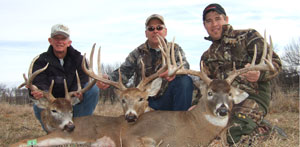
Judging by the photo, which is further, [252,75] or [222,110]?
[252,75]

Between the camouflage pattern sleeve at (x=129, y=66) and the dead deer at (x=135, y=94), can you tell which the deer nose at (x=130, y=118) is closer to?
the dead deer at (x=135, y=94)

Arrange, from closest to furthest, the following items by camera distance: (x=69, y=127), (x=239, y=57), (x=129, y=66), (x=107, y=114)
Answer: (x=69, y=127)
(x=239, y=57)
(x=129, y=66)
(x=107, y=114)

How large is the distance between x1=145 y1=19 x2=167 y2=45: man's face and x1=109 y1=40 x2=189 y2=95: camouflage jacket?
0.19 m

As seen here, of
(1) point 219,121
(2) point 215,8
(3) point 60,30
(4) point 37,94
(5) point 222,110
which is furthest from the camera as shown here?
(3) point 60,30

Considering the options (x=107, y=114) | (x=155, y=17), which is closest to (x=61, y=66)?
(x=155, y=17)

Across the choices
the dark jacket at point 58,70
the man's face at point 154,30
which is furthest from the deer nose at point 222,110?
the dark jacket at point 58,70

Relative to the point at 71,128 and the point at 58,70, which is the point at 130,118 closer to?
the point at 71,128

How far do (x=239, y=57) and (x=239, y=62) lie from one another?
3.3 inches

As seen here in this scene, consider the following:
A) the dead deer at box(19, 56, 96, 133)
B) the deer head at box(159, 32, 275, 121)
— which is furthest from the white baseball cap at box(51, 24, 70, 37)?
the deer head at box(159, 32, 275, 121)

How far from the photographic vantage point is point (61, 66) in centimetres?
563

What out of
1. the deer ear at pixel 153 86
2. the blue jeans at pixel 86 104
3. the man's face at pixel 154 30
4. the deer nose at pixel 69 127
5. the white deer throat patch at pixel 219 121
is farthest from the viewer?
the man's face at pixel 154 30

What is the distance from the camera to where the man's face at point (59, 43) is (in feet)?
18.4

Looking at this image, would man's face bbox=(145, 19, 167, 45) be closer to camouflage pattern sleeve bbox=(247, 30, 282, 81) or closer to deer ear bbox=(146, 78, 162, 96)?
deer ear bbox=(146, 78, 162, 96)

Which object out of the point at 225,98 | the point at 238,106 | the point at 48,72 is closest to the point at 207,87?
the point at 225,98
